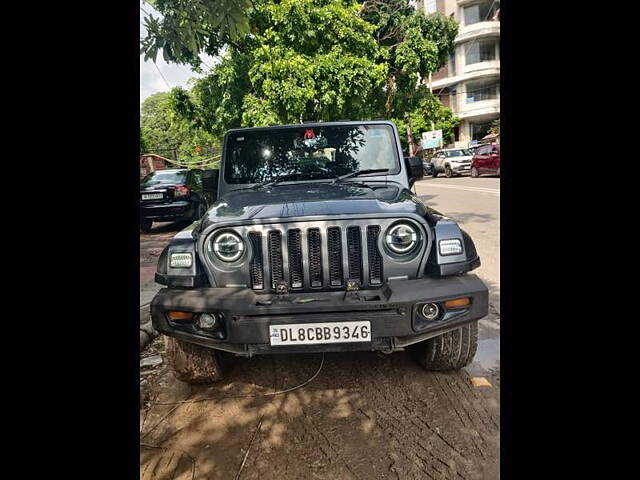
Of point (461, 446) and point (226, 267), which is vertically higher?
point (226, 267)

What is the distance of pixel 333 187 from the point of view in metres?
3.14

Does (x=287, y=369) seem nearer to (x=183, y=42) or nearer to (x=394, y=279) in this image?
(x=394, y=279)

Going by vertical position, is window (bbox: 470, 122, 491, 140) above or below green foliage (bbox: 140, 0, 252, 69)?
above

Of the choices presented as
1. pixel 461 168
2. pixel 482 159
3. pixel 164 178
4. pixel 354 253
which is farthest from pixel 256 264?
pixel 461 168

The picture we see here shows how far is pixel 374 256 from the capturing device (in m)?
2.46

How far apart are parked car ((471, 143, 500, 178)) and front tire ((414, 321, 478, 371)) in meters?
16.0

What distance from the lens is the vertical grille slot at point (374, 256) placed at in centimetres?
245

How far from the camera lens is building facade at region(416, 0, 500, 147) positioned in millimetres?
10953

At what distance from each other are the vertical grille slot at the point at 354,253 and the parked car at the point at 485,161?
16352 mm

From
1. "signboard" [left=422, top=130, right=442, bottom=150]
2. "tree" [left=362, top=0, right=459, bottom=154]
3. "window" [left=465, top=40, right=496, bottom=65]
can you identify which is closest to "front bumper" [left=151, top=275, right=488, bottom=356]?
"window" [left=465, top=40, right=496, bottom=65]

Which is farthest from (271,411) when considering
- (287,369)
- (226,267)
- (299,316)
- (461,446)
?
(461,446)

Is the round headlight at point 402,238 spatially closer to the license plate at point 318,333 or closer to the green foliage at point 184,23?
the license plate at point 318,333

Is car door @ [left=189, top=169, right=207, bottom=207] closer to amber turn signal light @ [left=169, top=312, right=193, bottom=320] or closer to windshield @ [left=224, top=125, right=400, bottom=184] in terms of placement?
windshield @ [left=224, top=125, right=400, bottom=184]
